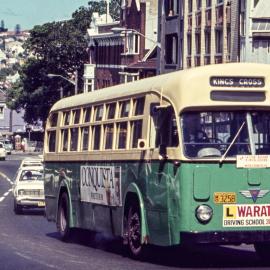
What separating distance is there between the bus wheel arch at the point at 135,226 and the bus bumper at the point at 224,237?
140cm

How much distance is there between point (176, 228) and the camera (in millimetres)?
17703

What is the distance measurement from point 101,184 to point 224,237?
14.6 ft

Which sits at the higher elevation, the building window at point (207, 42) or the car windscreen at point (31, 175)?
the building window at point (207, 42)

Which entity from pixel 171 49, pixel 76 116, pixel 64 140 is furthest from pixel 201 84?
pixel 171 49

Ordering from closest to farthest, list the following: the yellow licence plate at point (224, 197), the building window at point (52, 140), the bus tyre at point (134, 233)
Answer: the yellow licence plate at point (224, 197) < the bus tyre at point (134, 233) < the building window at point (52, 140)

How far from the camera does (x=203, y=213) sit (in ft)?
57.8

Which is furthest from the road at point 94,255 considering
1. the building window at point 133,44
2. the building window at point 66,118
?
the building window at point 133,44

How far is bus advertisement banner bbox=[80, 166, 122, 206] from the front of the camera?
20.6m

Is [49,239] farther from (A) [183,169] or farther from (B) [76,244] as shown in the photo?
(A) [183,169]

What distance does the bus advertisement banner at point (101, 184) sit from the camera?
20641 mm

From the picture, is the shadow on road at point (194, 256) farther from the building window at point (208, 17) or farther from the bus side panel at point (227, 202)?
the building window at point (208, 17)

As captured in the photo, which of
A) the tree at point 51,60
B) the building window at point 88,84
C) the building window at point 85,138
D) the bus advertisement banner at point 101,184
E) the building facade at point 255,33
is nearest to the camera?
the bus advertisement banner at point 101,184

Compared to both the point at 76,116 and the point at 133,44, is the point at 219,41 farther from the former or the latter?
the point at 76,116

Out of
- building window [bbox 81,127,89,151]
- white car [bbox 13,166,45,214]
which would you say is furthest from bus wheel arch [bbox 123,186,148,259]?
white car [bbox 13,166,45,214]
